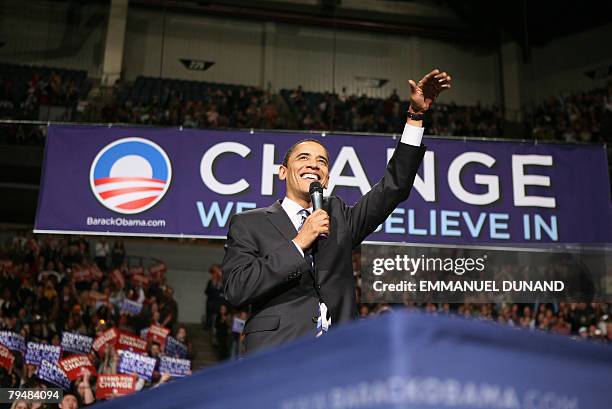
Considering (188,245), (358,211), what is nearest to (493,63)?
(188,245)

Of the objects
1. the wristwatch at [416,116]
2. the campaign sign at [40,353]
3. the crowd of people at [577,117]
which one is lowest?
the campaign sign at [40,353]

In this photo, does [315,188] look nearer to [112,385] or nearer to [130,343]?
[112,385]

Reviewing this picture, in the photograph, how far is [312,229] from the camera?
196 cm

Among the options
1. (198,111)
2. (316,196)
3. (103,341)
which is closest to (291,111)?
(198,111)

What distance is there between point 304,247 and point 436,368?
4.05 feet

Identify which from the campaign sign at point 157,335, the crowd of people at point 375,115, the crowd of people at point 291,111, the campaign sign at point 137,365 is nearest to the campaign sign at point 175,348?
the campaign sign at point 157,335

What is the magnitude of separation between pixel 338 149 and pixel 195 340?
736 centimetres

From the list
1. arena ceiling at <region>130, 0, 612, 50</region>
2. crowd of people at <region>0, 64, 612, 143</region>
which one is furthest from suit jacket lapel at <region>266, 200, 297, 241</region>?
arena ceiling at <region>130, 0, 612, 50</region>

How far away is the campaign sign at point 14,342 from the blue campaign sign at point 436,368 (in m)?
7.29

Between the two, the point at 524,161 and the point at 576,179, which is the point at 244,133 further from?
the point at 576,179

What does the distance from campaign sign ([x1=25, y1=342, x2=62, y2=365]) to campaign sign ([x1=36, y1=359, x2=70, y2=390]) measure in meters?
0.29

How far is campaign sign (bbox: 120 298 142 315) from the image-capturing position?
386 inches

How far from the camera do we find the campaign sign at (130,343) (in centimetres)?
758

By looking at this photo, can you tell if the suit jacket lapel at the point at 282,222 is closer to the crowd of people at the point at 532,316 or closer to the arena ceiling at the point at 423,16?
the crowd of people at the point at 532,316
